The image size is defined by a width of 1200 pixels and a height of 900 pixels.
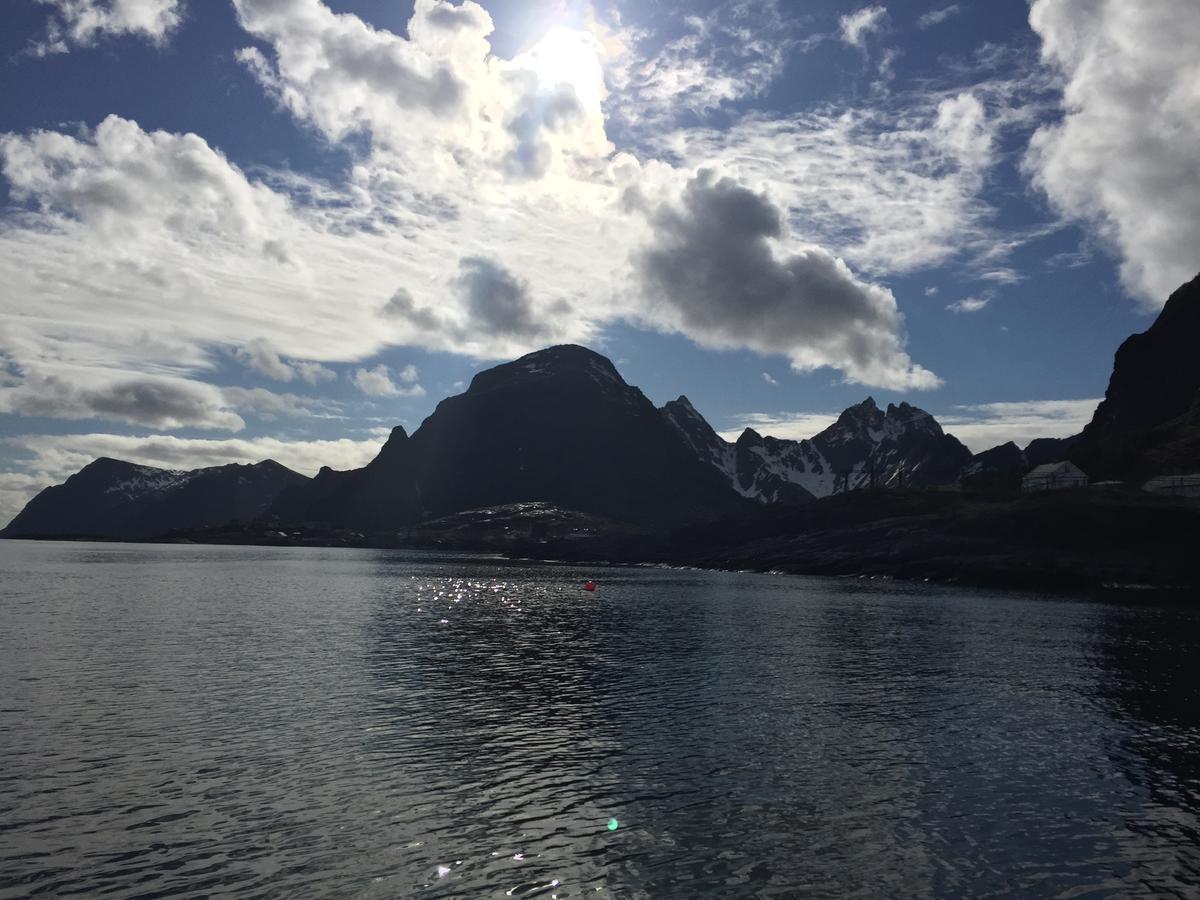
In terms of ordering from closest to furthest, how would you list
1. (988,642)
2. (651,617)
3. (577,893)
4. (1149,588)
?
(577,893), (988,642), (651,617), (1149,588)

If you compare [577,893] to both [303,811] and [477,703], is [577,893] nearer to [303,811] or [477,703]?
[303,811]

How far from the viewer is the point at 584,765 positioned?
127 ft

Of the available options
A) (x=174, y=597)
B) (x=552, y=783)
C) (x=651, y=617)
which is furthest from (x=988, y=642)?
(x=174, y=597)

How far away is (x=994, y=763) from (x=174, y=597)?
115848 millimetres

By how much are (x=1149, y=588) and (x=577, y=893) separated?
191299mm

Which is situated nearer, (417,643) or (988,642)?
(417,643)

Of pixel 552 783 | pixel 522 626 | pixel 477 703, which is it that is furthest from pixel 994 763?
pixel 522 626

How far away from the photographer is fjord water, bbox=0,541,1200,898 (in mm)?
26609

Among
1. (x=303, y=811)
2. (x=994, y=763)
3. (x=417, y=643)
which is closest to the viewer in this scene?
Result: (x=303, y=811)

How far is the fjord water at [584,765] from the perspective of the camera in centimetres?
2661

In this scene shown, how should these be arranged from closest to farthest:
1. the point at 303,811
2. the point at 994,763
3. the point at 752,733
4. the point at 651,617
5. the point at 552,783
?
1. the point at 303,811
2. the point at 552,783
3. the point at 994,763
4. the point at 752,733
5. the point at 651,617

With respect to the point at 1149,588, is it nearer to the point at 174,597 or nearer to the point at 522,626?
the point at 522,626

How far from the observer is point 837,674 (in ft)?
218

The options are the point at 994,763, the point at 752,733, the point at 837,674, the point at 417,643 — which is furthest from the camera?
the point at 417,643
